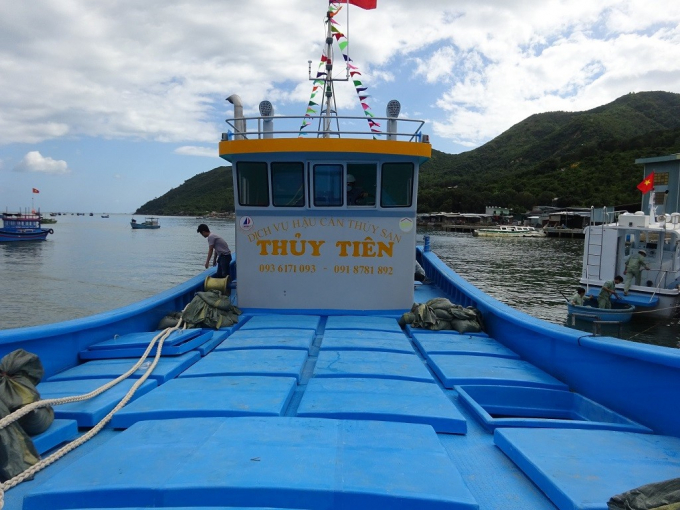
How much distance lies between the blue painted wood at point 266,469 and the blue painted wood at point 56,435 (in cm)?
64

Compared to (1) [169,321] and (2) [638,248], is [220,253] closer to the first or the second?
(1) [169,321]

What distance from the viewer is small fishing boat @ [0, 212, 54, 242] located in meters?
57.9

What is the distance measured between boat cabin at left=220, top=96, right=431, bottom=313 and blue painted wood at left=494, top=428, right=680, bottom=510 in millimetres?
4635

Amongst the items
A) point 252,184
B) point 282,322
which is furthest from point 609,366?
point 252,184

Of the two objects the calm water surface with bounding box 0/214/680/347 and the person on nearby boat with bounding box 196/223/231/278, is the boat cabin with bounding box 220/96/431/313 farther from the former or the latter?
the calm water surface with bounding box 0/214/680/347

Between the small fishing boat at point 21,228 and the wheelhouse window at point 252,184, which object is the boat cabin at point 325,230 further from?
the small fishing boat at point 21,228

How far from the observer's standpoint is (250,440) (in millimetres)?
3023

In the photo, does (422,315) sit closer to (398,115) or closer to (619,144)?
(398,115)

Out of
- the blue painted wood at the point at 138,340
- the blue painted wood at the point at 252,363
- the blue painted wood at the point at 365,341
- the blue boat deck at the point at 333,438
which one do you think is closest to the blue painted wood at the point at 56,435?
the blue boat deck at the point at 333,438

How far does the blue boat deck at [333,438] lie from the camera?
97.1 inches

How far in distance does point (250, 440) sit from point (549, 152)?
154m

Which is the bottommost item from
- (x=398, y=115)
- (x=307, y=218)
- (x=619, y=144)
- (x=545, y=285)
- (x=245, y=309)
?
(x=545, y=285)

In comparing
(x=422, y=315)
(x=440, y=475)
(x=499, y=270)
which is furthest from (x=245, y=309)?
(x=499, y=270)

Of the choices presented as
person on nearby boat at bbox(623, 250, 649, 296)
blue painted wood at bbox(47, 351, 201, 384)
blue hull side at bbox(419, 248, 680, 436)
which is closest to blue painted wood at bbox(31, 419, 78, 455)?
blue painted wood at bbox(47, 351, 201, 384)
